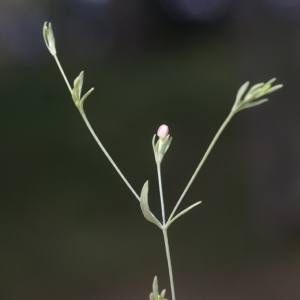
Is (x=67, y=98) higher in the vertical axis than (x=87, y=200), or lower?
higher

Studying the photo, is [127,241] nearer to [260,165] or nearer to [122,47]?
[260,165]

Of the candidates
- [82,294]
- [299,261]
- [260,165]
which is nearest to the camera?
[82,294]

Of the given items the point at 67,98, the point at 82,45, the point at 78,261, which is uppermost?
the point at 82,45

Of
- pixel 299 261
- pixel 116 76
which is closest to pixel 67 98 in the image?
pixel 116 76

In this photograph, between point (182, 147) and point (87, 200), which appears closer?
point (87, 200)

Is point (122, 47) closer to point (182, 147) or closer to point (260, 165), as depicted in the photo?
point (182, 147)

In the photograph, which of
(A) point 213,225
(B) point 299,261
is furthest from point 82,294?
(B) point 299,261

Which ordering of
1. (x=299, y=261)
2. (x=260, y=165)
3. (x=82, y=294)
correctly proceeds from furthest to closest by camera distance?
(x=260, y=165), (x=299, y=261), (x=82, y=294)
